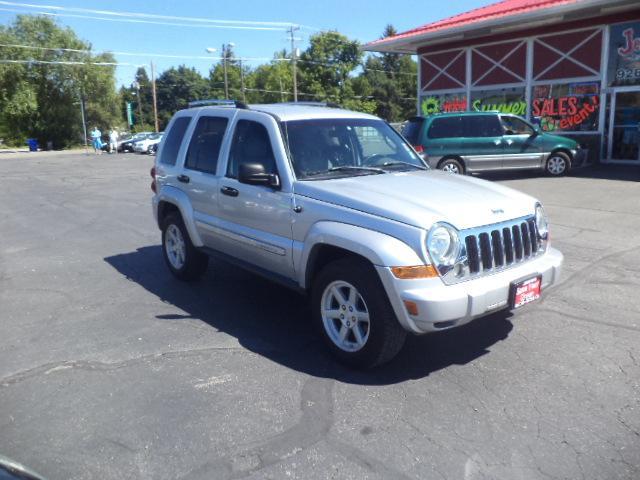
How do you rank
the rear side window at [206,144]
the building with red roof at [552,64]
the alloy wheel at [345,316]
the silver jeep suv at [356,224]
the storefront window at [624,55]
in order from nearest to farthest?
the silver jeep suv at [356,224] → the alloy wheel at [345,316] → the rear side window at [206,144] → the storefront window at [624,55] → the building with red roof at [552,64]

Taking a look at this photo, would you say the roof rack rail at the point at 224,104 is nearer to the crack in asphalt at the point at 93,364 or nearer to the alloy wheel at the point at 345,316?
the alloy wheel at the point at 345,316

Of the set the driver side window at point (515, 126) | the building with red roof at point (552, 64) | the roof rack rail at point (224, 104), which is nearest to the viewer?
the roof rack rail at point (224, 104)

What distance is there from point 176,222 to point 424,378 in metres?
3.46

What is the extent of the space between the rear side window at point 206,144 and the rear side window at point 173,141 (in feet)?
1.05

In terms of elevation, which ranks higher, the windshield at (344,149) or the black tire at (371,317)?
the windshield at (344,149)

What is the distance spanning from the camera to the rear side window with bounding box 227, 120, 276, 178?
4910 millimetres

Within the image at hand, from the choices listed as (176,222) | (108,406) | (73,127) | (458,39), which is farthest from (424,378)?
(73,127)

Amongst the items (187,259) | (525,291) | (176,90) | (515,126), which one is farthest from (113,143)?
(176,90)

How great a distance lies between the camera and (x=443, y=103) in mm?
22266

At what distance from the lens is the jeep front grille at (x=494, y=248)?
12.5 feet

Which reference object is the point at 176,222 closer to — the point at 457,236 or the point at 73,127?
the point at 457,236

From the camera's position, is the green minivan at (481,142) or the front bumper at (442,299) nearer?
the front bumper at (442,299)

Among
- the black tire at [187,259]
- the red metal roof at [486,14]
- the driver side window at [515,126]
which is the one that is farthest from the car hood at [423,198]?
the red metal roof at [486,14]

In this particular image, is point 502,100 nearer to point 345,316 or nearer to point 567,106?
point 567,106
